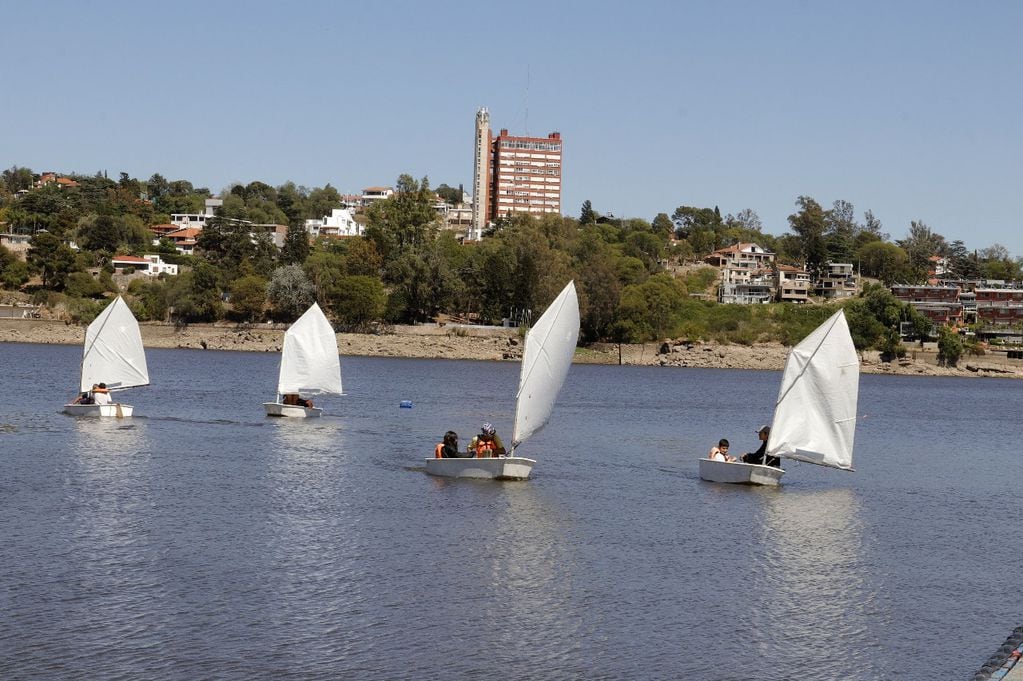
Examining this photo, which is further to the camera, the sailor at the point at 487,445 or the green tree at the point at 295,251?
the green tree at the point at 295,251

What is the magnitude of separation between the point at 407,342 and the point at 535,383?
351 ft

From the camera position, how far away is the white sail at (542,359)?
39.8 metres

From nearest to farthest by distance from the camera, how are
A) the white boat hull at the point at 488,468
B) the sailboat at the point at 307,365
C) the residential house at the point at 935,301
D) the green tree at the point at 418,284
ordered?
the white boat hull at the point at 488,468 < the sailboat at the point at 307,365 < the green tree at the point at 418,284 < the residential house at the point at 935,301

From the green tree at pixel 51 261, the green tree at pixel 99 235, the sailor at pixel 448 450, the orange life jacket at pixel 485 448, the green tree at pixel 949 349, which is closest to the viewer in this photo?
the orange life jacket at pixel 485 448

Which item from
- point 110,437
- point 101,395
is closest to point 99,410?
point 101,395

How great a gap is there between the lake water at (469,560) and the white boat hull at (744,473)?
30.2 inches

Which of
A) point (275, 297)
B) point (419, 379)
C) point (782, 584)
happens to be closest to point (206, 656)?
point (782, 584)

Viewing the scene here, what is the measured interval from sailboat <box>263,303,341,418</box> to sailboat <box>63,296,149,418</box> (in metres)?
6.51

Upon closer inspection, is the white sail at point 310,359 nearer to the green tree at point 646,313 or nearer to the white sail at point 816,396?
the white sail at point 816,396

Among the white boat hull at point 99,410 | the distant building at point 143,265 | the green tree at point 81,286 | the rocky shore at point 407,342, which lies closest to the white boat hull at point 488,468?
the white boat hull at point 99,410

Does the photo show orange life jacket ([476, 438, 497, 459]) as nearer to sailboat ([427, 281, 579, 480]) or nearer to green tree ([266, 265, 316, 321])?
sailboat ([427, 281, 579, 480])

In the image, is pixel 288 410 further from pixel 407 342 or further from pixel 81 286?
pixel 81 286

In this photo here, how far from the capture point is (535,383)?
40062 millimetres

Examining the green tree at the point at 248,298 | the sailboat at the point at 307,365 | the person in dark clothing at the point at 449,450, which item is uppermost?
the green tree at the point at 248,298
